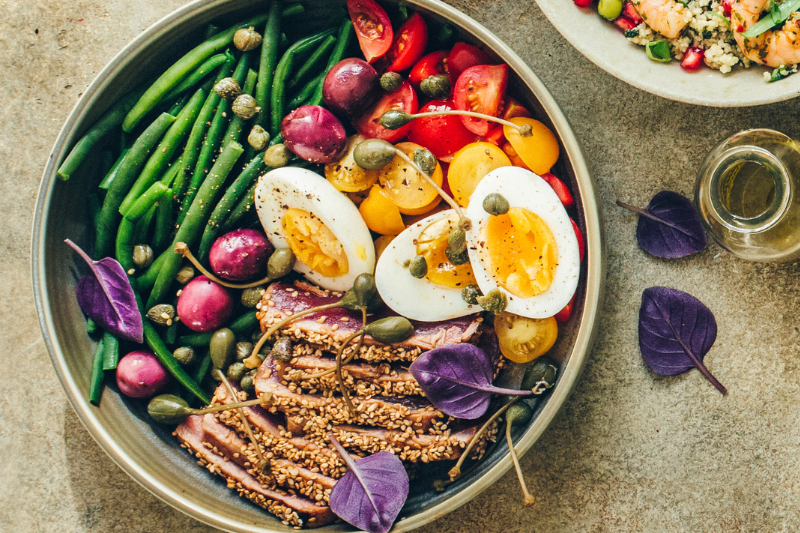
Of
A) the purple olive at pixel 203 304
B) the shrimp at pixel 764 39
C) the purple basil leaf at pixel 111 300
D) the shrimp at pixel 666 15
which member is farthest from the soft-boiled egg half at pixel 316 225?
the shrimp at pixel 764 39

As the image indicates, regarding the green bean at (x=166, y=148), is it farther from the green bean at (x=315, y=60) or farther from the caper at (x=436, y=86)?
the caper at (x=436, y=86)

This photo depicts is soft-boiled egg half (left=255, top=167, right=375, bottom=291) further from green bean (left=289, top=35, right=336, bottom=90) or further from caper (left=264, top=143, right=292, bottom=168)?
green bean (left=289, top=35, right=336, bottom=90)

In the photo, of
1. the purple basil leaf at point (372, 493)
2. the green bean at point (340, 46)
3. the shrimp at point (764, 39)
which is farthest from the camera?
the green bean at point (340, 46)

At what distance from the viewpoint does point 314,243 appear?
4.80 feet

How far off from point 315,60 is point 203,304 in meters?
0.75

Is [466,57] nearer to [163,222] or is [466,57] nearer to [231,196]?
[231,196]

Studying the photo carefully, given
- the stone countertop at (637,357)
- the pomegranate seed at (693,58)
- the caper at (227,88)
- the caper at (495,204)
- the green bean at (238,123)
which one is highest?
A: the caper at (227,88)

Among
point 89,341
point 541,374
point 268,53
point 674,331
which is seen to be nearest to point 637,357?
point 674,331

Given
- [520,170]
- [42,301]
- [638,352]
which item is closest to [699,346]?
[638,352]

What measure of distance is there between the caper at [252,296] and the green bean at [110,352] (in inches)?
14.7

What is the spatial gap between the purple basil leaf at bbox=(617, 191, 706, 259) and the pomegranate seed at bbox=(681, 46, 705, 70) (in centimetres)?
33

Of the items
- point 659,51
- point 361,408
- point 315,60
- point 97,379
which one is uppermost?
point 315,60

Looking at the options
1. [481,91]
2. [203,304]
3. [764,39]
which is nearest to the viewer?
[764,39]

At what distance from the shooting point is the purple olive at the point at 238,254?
57.1 inches
